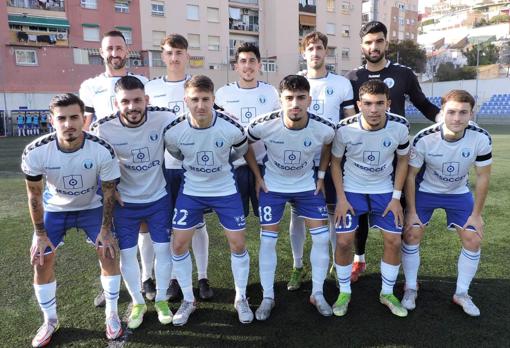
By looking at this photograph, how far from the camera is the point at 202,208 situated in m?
3.25

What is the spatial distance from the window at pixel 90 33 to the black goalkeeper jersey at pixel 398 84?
Result: 93.3ft

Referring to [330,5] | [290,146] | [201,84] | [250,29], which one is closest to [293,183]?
[290,146]

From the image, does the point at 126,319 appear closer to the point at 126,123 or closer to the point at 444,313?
the point at 126,123

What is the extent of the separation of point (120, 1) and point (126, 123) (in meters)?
29.8

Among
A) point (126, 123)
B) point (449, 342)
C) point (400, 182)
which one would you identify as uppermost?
point (126, 123)

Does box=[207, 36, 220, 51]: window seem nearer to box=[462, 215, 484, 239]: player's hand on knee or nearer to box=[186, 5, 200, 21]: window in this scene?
box=[186, 5, 200, 21]: window

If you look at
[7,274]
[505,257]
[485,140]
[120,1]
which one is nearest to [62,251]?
[7,274]

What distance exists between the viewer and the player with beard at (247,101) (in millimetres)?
3582

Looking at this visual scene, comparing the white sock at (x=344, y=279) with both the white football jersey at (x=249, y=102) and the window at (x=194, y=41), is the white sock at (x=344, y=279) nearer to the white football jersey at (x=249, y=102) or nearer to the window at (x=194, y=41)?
the white football jersey at (x=249, y=102)

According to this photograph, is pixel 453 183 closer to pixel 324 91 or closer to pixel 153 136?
pixel 324 91

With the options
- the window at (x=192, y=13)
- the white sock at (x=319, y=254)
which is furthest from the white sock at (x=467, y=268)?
the window at (x=192, y=13)

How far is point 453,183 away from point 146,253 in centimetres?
266

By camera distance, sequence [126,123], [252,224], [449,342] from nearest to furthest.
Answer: [449,342] → [126,123] → [252,224]

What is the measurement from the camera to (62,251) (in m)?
4.65
